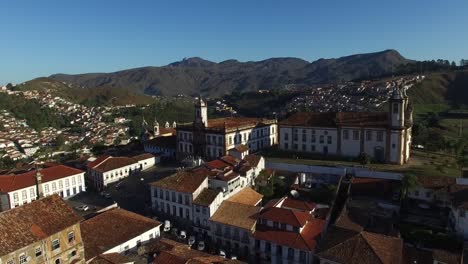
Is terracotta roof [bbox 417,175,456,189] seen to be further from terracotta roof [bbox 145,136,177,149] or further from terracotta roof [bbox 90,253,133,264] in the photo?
terracotta roof [bbox 145,136,177,149]

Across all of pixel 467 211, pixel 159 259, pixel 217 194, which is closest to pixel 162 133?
pixel 217 194

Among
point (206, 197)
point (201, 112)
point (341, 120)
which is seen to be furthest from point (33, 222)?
point (341, 120)

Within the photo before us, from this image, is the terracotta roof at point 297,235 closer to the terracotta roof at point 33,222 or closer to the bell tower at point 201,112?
the terracotta roof at point 33,222

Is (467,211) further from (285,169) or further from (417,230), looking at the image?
(285,169)

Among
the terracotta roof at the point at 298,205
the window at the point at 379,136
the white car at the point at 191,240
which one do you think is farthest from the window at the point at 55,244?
the window at the point at 379,136

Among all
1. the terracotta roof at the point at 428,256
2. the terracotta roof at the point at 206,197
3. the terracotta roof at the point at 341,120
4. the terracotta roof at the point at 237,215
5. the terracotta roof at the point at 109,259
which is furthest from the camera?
the terracotta roof at the point at 341,120

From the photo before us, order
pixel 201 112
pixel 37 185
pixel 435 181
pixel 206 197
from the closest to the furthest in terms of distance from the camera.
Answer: pixel 206 197 < pixel 435 181 < pixel 37 185 < pixel 201 112

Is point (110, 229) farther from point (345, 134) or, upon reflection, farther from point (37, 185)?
point (345, 134)
